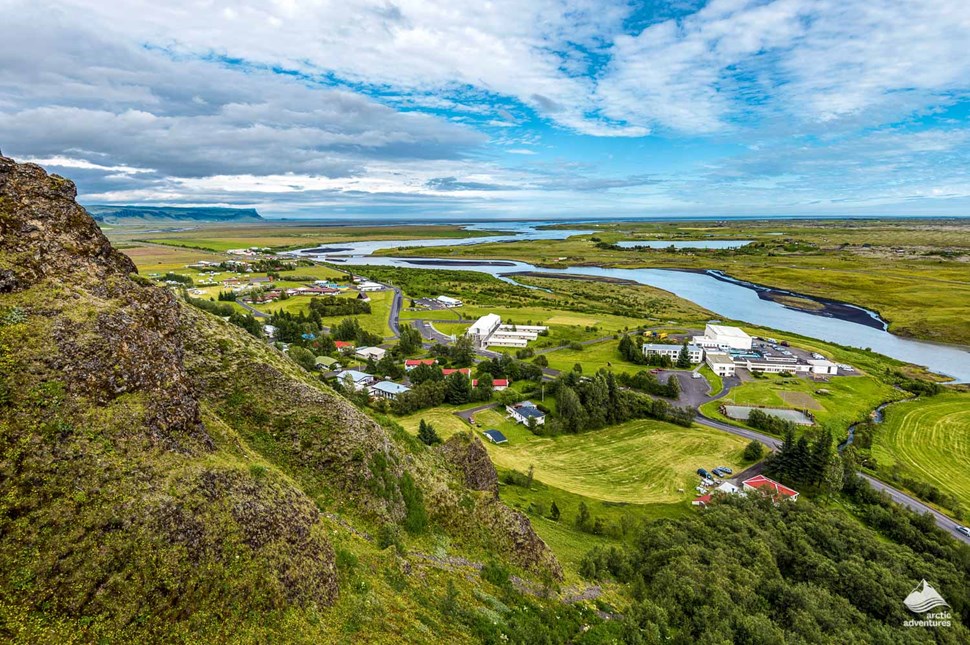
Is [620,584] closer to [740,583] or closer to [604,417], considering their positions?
[740,583]

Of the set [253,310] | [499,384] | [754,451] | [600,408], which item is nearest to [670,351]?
[600,408]

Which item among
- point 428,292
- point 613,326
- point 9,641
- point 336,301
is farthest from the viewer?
point 428,292

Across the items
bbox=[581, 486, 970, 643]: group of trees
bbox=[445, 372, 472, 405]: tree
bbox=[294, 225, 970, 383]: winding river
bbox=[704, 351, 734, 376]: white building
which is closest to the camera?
bbox=[581, 486, 970, 643]: group of trees

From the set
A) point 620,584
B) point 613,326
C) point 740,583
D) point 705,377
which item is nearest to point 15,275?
point 620,584

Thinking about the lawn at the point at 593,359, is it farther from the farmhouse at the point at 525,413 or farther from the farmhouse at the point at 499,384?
the farmhouse at the point at 525,413

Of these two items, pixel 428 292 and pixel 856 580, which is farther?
pixel 428 292

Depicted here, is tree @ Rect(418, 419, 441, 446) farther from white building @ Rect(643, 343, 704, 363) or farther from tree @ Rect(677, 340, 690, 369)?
tree @ Rect(677, 340, 690, 369)

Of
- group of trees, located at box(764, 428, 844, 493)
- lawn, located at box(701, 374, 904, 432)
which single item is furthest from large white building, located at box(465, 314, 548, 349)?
group of trees, located at box(764, 428, 844, 493)

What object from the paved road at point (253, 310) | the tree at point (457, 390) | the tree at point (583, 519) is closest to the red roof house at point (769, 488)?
the tree at point (583, 519)
